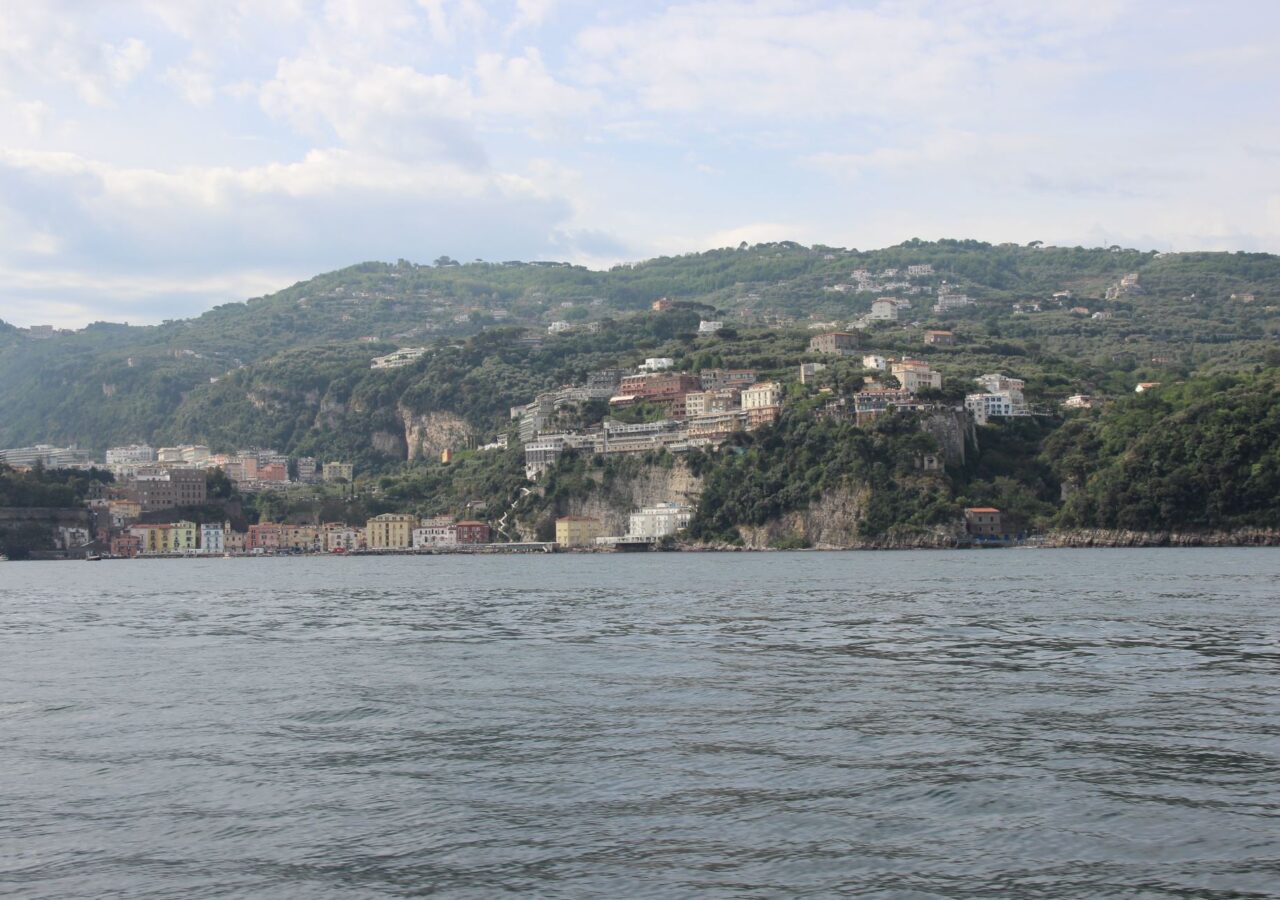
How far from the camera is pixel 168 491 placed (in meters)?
156

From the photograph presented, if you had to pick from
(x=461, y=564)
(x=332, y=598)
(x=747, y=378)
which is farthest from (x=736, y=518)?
(x=332, y=598)

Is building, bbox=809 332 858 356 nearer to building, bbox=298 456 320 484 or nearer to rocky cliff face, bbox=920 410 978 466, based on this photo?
rocky cliff face, bbox=920 410 978 466

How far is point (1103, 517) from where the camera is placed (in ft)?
329

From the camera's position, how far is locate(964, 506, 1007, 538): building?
351 feet

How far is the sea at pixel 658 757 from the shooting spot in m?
15.5

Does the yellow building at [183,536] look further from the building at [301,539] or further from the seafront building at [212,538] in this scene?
the building at [301,539]

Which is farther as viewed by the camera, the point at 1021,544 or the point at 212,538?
the point at 212,538

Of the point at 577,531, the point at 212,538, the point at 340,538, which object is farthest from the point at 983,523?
the point at 212,538

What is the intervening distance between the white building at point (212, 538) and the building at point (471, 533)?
2724cm

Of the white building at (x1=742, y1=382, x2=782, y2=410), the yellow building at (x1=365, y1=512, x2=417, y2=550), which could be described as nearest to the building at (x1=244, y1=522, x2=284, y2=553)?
the yellow building at (x1=365, y1=512, x2=417, y2=550)

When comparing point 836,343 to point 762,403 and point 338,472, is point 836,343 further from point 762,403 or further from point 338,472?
point 338,472

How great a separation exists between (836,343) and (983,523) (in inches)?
2253

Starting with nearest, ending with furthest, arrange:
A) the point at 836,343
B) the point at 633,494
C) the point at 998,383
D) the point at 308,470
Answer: the point at 998,383, the point at 633,494, the point at 836,343, the point at 308,470

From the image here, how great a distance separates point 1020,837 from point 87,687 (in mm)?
20707
